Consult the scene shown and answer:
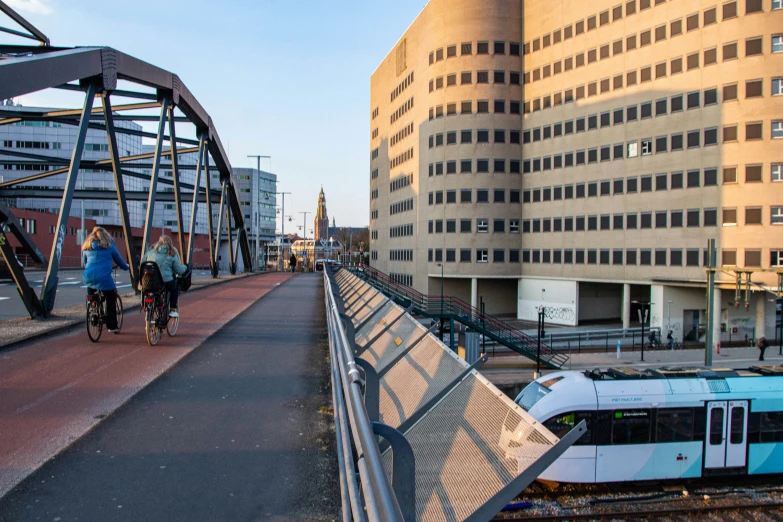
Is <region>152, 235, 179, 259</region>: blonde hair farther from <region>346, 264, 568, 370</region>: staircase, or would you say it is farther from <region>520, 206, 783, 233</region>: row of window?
<region>520, 206, 783, 233</region>: row of window

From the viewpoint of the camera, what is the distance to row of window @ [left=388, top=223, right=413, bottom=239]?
64238mm

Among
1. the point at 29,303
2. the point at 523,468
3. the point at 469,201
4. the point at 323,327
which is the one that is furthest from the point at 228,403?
the point at 469,201

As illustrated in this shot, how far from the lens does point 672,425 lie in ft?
53.1

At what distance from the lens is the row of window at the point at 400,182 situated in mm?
64562

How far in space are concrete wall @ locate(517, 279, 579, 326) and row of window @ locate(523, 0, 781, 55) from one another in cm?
2149

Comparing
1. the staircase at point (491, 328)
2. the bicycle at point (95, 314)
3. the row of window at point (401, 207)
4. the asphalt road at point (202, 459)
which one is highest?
the row of window at point (401, 207)

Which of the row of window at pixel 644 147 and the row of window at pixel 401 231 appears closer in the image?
the row of window at pixel 644 147

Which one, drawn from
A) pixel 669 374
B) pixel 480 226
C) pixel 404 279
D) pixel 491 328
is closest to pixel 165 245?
pixel 669 374

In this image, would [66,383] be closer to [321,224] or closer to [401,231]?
[401,231]

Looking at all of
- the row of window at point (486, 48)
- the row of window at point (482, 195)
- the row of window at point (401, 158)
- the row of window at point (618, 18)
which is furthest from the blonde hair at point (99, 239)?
the row of window at point (401, 158)

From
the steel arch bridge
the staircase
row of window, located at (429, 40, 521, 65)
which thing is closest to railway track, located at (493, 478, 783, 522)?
the steel arch bridge

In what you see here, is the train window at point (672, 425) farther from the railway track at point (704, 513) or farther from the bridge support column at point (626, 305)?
the bridge support column at point (626, 305)

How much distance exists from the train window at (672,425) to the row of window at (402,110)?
174 ft

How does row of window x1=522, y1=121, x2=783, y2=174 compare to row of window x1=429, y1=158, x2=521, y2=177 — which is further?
row of window x1=429, y1=158, x2=521, y2=177
